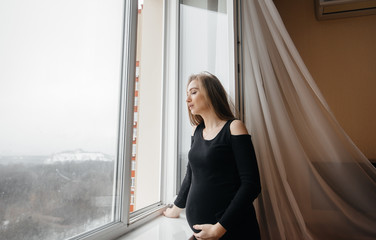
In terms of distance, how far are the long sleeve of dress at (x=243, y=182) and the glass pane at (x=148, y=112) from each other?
756mm

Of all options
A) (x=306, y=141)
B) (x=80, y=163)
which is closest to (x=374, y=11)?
(x=306, y=141)

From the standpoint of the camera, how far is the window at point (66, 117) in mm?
520

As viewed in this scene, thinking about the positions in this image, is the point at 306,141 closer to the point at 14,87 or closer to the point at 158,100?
the point at 158,100

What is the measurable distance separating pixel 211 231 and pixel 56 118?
2.04 feet

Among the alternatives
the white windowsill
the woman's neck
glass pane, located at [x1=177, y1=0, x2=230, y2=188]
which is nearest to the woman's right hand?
the white windowsill

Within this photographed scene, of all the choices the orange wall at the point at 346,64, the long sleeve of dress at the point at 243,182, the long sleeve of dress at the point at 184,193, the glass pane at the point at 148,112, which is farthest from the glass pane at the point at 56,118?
the orange wall at the point at 346,64

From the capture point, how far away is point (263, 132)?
3.49 ft

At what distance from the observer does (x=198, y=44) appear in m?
1.41

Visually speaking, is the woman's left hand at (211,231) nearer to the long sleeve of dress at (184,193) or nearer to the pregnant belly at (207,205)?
the pregnant belly at (207,205)

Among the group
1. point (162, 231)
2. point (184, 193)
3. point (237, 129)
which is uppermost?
point (237, 129)

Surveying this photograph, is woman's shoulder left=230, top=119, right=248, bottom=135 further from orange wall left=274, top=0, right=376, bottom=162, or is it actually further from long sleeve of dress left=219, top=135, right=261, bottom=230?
orange wall left=274, top=0, right=376, bottom=162

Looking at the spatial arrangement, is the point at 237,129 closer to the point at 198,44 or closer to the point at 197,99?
the point at 197,99

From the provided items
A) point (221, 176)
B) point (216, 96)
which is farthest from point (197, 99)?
point (221, 176)

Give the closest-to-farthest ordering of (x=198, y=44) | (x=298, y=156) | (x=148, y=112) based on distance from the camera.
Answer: (x=298, y=156) < (x=198, y=44) < (x=148, y=112)
